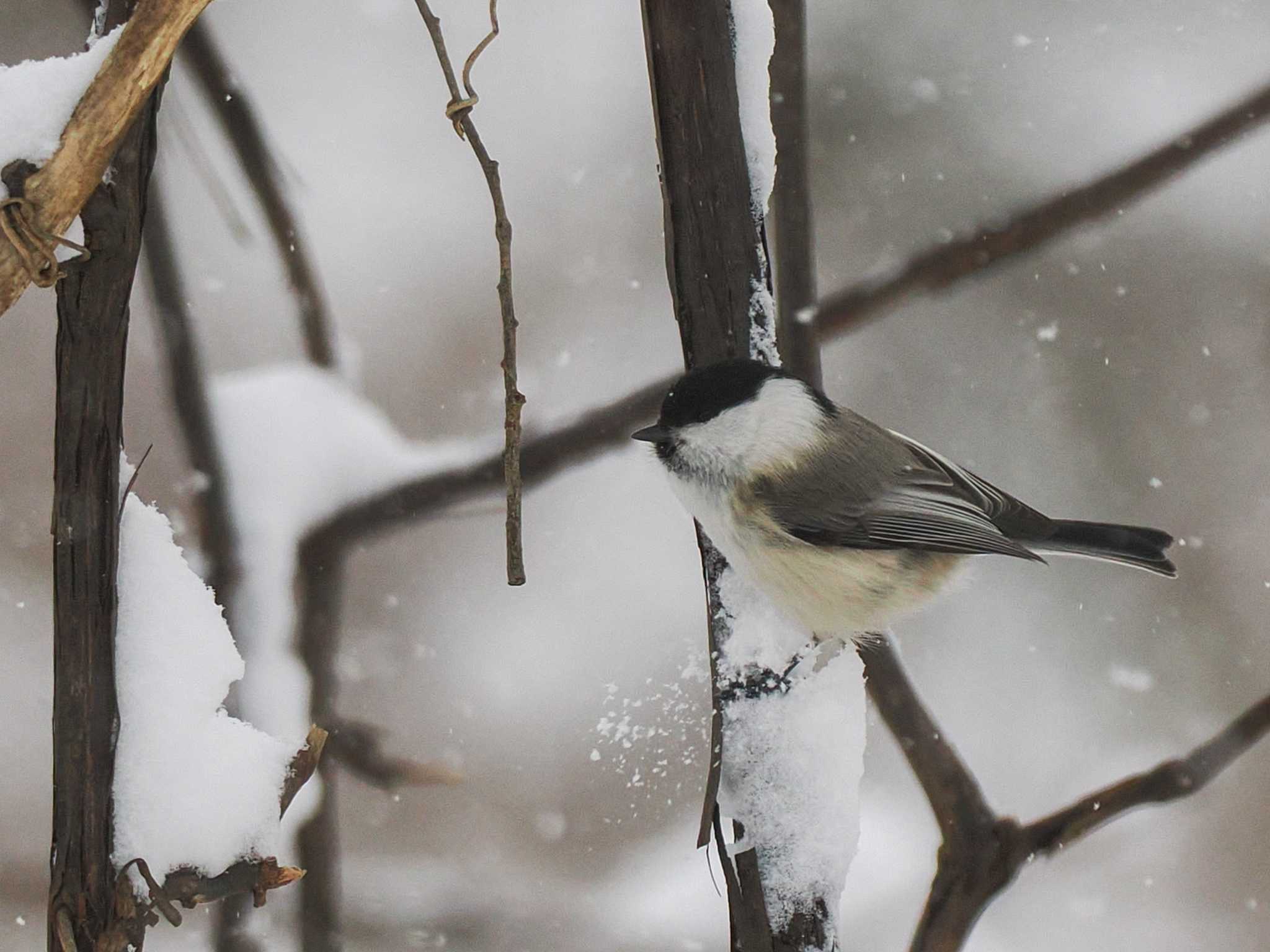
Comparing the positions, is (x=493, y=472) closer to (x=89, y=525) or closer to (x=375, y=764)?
(x=375, y=764)

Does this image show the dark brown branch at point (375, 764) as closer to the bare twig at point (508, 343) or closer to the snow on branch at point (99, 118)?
the bare twig at point (508, 343)

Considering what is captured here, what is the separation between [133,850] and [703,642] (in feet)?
3.63

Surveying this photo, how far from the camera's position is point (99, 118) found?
0.74m

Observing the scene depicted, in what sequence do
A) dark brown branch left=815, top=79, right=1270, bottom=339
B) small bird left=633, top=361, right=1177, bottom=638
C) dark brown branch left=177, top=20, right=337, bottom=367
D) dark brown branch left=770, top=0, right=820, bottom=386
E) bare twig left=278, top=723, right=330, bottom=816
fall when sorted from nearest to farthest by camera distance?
bare twig left=278, top=723, right=330, bottom=816 < small bird left=633, top=361, right=1177, bottom=638 < dark brown branch left=770, top=0, right=820, bottom=386 < dark brown branch left=177, top=20, right=337, bottom=367 < dark brown branch left=815, top=79, right=1270, bottom=339

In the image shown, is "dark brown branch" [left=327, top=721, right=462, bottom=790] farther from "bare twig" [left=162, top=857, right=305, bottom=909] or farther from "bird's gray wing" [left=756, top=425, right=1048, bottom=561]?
"bare twig" [left=162, top=857, right=305, bottom=909]

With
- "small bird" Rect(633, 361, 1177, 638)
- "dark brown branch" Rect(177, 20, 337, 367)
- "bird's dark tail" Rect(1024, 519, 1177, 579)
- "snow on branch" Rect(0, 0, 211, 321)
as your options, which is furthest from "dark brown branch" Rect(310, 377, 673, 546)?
"snow on branch" Rect(0, 0, 211, 321)

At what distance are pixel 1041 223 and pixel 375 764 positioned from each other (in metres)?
1.39

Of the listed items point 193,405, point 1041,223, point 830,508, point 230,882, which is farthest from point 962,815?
point 193,405

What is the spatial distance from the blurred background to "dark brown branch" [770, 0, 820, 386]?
0.25 metres

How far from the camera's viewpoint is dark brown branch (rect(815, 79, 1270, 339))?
1.75m

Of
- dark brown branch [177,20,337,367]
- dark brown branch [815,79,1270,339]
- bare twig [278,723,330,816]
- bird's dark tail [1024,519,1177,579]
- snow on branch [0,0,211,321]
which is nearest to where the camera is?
snow on branch [0,0,211,321]

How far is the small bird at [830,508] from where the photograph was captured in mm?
1156

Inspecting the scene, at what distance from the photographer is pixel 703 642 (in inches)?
71.0

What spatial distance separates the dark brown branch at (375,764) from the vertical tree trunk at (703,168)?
854 millimetres
